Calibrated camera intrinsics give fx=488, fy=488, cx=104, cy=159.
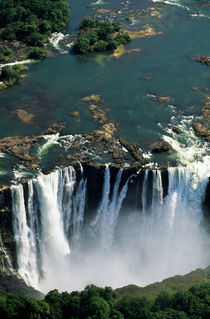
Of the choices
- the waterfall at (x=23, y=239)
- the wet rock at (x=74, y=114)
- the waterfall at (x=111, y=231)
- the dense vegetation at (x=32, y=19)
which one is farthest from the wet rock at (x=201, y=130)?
the dense vegetation at (x=32, y=19)

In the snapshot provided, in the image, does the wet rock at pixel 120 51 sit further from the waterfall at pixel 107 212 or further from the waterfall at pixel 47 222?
the waterfall at pixel 47 222

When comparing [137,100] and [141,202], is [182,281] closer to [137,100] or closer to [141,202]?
[141,202]

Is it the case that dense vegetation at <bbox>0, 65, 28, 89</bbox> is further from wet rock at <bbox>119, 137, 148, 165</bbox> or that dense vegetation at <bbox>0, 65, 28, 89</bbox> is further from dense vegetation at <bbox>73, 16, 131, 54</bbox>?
wet rock at <bbox>119, 137, 148, 165</bbox>

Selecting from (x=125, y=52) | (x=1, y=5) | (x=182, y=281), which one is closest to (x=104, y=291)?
(x=182, y=281)

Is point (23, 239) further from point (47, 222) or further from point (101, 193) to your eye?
point (101, 193)

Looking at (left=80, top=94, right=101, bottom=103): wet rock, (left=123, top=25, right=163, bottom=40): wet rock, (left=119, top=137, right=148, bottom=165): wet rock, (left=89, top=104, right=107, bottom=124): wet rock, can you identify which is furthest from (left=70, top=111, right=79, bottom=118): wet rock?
(left=123, top=25, right=163, bottom=40): wet rock

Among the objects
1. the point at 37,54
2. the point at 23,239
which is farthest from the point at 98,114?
the point at 23,239
